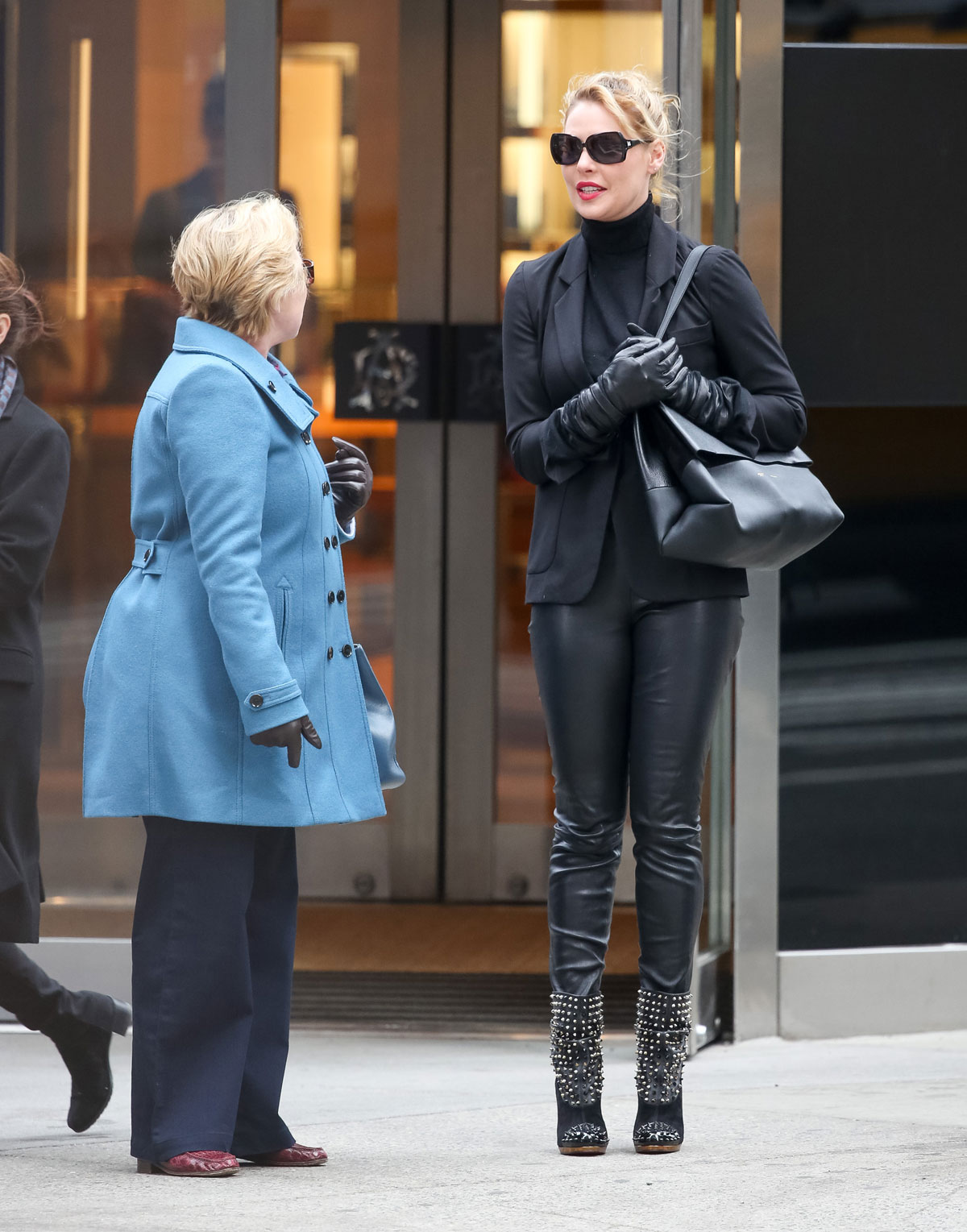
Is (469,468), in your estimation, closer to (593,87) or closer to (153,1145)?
(593,87)

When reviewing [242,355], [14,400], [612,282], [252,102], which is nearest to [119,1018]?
[14,400]

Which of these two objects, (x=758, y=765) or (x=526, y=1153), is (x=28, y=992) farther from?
(x=758, y=765)

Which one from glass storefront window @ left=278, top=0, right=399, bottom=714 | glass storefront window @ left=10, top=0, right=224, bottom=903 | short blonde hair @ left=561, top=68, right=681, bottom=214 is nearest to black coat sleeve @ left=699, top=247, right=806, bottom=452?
short blonde hair @ left=561, top=68, right=681, bottom=214

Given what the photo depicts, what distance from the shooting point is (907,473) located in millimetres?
5398

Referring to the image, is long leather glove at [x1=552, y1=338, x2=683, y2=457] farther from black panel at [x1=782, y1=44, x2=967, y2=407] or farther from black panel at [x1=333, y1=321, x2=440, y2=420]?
black panel at [x1=333, y1=321, x2=440, y2=420]

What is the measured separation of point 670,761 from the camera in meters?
3.70

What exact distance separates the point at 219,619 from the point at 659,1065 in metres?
1.18

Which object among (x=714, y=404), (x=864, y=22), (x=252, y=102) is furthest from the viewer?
(x=252, y=102)

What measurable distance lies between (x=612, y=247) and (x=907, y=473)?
1.82m

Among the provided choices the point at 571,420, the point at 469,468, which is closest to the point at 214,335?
the point at 571,420

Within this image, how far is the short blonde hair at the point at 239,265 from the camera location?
362 centimetres

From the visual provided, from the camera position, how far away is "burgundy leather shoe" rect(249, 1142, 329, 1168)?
3701 millimetres

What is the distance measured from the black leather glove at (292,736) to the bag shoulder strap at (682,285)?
3.21 feet

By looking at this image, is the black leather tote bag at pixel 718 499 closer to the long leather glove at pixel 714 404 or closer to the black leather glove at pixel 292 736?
the long leather glove at pixel 714 404
